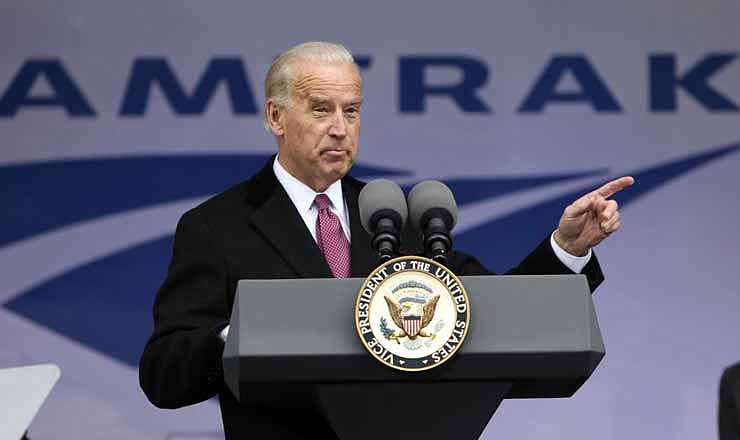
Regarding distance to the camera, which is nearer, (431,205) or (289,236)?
(431,205)

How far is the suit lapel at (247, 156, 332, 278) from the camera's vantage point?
9.69ft

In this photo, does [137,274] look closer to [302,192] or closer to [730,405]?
[302,192]

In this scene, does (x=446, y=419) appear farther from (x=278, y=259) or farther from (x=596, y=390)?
(x=596, y=390)

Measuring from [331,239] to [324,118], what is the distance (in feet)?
0.81

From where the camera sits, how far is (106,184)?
531cm

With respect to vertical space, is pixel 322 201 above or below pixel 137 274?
above

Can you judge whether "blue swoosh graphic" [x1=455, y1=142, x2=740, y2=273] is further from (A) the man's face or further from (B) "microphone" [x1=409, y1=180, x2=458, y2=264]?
(B) "microphone" [x1=409, y1=180, x2=458, y2=264]

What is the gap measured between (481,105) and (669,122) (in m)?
0.68

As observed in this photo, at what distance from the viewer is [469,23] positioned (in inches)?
211

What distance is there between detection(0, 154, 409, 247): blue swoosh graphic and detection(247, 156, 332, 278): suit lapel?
7.12 feet

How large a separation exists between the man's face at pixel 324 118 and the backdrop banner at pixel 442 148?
223 centimetres

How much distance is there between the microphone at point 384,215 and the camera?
7.92 feet

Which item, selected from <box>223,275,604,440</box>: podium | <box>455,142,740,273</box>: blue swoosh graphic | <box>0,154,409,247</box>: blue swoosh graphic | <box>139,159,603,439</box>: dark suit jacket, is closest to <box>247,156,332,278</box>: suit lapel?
<box>139,159,603,439</box>: dark suit jacket

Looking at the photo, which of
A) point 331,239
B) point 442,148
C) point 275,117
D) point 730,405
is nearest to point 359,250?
point 331,239
